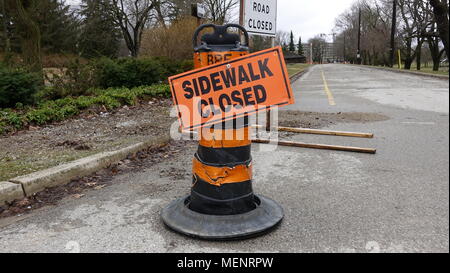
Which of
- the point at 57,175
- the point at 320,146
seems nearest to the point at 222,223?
the point at 57,175

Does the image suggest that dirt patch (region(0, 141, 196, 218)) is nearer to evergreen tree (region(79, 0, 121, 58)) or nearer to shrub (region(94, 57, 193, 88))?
shrub (region(94, 57, 193, 88))

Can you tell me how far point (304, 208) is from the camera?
10.9 ft

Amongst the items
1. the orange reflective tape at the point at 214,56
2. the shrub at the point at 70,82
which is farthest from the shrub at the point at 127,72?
the orange reflective tape at the point at 214,56

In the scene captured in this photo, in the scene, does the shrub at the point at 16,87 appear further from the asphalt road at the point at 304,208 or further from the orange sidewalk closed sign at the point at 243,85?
the orange sidewalk closed sign at the point at 243,85

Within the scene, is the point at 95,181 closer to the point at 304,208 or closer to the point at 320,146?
the point at 304,208

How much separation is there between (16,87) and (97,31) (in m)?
33.3

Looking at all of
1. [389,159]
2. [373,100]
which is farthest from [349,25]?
[389,159]

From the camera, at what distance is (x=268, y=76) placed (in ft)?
9.36

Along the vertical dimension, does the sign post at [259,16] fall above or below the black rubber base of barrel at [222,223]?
above

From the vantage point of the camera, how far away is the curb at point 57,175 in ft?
11.7

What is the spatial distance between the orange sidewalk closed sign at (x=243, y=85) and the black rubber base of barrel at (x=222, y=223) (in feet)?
2.54

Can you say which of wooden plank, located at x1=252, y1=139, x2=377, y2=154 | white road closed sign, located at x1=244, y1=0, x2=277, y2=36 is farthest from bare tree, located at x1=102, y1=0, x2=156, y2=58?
wooden plank, located at x1=252, y1=139, x2=377, y2=154

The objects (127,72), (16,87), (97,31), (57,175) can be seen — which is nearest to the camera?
(57,175)

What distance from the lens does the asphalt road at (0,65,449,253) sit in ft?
8.72
